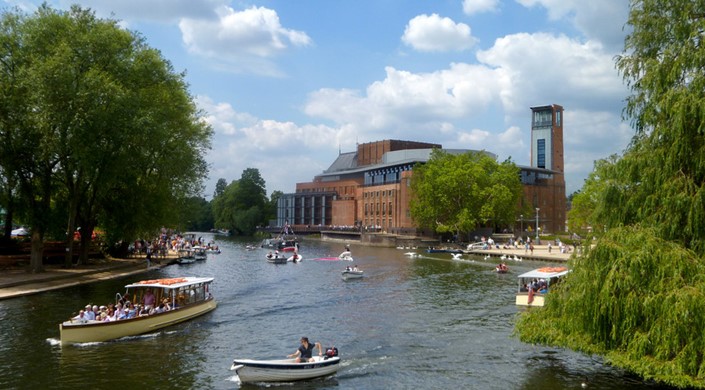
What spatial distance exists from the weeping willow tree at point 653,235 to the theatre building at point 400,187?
381 ft

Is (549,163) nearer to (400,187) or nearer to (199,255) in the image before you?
(400,187)

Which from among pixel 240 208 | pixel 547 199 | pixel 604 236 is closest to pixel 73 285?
pixel 604 236

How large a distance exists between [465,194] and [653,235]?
3904 inches

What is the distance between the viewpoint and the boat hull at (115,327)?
1131 inches

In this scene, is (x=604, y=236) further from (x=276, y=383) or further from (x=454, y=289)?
(x=454, y=289)

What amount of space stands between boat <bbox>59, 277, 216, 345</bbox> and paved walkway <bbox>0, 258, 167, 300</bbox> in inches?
467

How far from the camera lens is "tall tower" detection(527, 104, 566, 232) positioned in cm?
15500

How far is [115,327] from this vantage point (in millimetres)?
29969

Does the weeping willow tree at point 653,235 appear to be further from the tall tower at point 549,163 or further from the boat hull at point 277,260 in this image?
the tall tower at point 549,163

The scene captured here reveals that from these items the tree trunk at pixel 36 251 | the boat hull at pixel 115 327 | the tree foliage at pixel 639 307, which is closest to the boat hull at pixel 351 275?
the boat hull at pixel 115 327

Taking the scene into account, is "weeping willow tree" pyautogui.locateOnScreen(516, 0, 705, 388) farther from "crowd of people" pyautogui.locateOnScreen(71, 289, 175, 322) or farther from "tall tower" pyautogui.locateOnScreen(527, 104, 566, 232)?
"tall tower" pyautogui.locateOnScreen(527, 104, 566, 232)

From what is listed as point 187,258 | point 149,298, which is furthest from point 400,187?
point 149,298

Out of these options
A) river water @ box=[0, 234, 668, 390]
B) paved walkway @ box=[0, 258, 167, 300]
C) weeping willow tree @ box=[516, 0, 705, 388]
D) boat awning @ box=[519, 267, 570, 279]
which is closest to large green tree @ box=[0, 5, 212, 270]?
paved walkway @ box=[0, 258, 167, 300]

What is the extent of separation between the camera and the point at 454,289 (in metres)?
50.6
